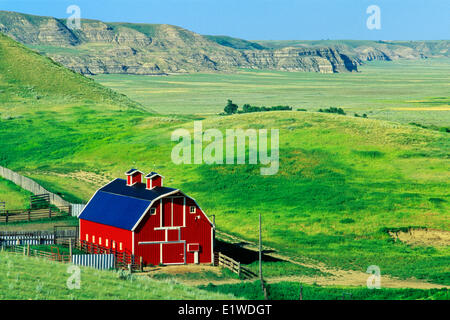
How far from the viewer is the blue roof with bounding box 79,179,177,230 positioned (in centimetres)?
4894

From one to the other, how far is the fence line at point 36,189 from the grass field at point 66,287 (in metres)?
22.7

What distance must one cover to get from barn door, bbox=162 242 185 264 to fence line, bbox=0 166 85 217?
14.7 meters

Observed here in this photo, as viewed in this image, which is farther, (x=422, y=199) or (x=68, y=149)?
(x=68, y=149)

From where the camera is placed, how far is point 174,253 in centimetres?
4912

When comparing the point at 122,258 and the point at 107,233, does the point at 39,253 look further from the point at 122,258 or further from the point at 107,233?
the point at 107,233

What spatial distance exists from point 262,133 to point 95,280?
5979cm

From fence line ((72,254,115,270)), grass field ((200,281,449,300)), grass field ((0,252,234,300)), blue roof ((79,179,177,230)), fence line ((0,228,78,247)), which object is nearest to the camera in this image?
grass field ((0,252,234,300))

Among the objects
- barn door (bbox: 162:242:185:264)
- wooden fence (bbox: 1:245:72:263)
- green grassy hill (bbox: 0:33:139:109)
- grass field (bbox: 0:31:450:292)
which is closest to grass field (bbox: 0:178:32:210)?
grass field (bbox: 0:31:450:292)

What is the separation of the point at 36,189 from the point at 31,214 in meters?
7.95

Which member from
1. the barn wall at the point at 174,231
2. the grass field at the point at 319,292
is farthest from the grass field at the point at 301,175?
the grass field at the point at 319,292

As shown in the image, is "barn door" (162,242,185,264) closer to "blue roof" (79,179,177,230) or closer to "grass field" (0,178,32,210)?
"blue roof" (79,179,177,230)
